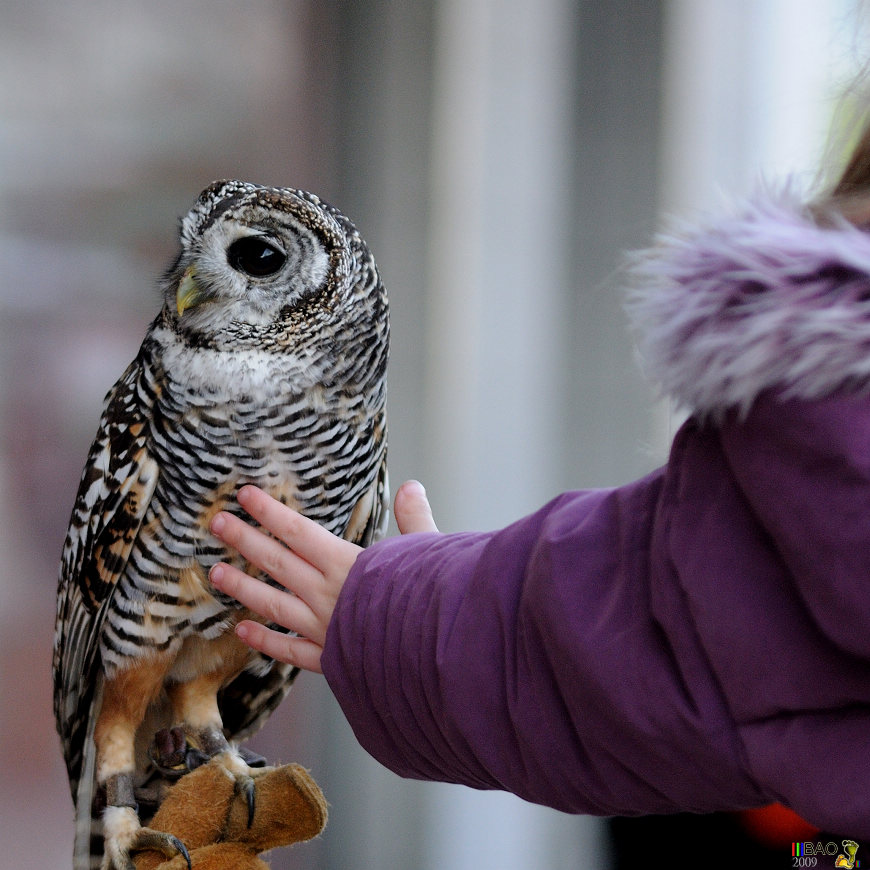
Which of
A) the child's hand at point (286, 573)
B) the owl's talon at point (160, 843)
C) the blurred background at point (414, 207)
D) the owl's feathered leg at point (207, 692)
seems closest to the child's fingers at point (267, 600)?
the child's hand at point (286, 573)

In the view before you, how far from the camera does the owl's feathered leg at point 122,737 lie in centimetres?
84

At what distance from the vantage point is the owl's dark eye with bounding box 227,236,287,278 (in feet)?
2.72

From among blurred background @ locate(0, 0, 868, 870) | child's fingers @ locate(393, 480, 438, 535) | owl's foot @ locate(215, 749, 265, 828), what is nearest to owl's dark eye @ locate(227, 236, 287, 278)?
child's fingers @ locate(393, 480, 438, 535)

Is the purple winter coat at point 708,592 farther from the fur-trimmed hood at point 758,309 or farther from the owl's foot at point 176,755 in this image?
the owl's foot at point 176,755

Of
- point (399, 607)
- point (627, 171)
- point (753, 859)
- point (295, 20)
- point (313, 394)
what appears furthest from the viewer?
point (627, 171)

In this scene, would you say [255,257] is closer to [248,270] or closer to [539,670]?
[248,270]

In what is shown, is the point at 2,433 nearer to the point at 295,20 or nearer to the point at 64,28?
the point at 64,28

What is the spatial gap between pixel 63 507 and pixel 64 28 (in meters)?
0.59

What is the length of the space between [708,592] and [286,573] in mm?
426

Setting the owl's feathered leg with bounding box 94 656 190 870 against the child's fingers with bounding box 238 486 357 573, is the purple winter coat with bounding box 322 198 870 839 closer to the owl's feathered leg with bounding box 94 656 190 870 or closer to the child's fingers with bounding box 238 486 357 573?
the child's fingers with bounding box 238 486 357 573

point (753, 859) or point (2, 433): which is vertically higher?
point (2, 433)

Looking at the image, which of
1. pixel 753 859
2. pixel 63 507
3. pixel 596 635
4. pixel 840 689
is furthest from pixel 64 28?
pixel 753 859

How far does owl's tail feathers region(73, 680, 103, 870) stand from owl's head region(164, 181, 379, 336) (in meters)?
0.40

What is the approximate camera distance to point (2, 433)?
3.40 feet
